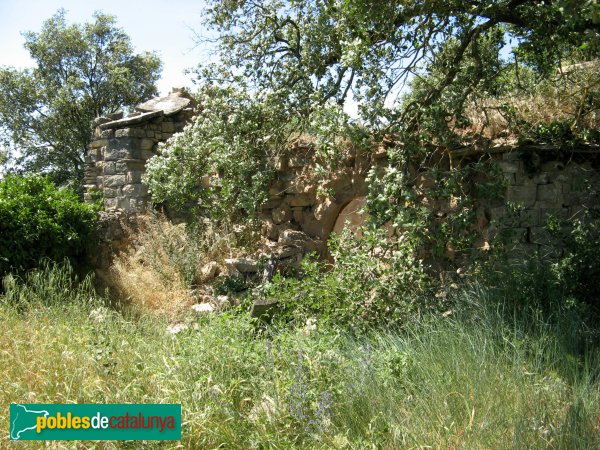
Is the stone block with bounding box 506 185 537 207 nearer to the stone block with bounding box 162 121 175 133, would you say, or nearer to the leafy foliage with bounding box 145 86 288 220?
the leafy foliage with bounding box 145 86 288 220

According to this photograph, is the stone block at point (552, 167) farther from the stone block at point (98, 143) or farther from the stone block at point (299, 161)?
the stone block at point (98, 143)

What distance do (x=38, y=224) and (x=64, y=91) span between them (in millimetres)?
10311

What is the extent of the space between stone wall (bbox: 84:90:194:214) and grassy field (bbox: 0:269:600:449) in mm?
4625

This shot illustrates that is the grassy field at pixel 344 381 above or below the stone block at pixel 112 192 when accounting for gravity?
below

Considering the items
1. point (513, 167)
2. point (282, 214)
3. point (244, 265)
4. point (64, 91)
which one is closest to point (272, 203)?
point (282, 214)

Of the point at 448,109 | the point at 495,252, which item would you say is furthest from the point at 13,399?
the point at 448,109

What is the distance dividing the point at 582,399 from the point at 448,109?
3.22 meters

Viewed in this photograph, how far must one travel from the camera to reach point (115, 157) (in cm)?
955

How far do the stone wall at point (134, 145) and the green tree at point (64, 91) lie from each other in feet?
25.6

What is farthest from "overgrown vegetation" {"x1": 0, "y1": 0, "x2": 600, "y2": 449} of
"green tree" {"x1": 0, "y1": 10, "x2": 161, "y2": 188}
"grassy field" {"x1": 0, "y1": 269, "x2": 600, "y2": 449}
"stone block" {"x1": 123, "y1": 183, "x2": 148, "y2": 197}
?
"green tree" {"x1": 0, "y1": 10, "x2": 161, "y2": 188}

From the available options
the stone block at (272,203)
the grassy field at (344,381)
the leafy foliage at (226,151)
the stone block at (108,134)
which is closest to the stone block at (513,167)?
the grassy field at (344,381)

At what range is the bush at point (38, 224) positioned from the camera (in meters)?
7.30

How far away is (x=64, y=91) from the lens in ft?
54.5

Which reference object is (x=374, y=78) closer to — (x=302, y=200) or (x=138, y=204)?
(x=302, y=200)
